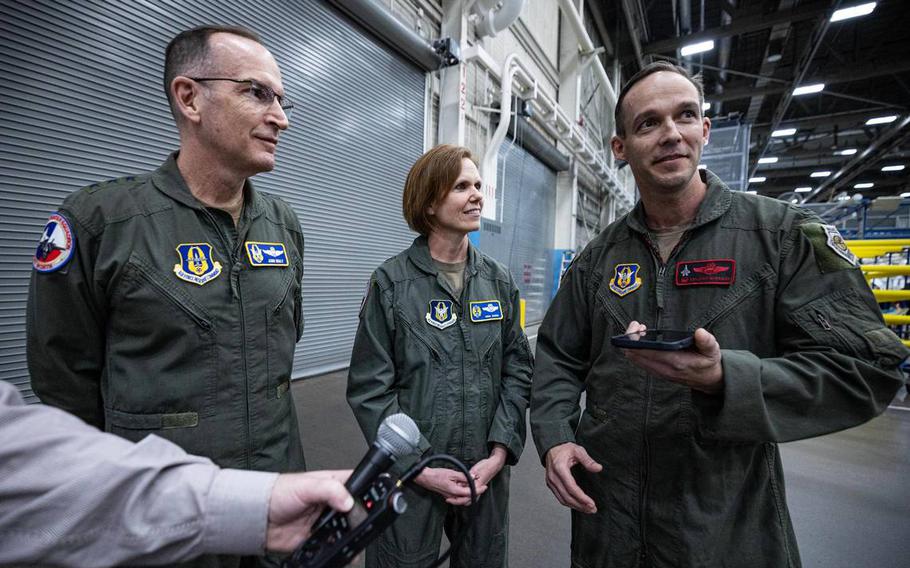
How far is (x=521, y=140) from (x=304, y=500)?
6074mm

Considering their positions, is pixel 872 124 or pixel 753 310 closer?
pixel 753 310

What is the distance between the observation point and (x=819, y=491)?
2.23m

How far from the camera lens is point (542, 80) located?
695cm

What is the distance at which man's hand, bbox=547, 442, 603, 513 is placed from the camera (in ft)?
3.16

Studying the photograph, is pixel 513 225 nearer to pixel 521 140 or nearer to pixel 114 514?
pixel 521 140

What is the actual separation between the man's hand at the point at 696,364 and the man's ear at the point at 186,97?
1283mm

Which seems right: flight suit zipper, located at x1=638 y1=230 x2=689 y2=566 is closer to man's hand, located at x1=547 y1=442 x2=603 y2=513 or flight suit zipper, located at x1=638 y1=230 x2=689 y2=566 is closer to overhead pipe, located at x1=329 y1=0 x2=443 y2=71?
man's hand, located at x1=547 y1=442 x2=603 y2=513

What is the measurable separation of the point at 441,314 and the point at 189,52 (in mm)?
1043

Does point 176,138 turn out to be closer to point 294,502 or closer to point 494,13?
point 294,502

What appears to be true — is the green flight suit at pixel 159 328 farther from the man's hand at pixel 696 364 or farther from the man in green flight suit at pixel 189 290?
the man's hand at pixel 696 364

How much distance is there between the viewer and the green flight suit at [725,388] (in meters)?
0.74

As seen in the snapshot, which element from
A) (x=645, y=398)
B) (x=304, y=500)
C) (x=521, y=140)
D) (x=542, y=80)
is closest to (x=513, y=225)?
(x=521, y=140)

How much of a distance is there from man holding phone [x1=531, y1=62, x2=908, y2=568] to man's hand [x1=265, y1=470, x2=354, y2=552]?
1.92ft

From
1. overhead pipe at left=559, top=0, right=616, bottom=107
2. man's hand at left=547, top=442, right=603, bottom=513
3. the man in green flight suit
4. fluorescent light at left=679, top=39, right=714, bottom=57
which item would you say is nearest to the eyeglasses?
the man in green flight suit
